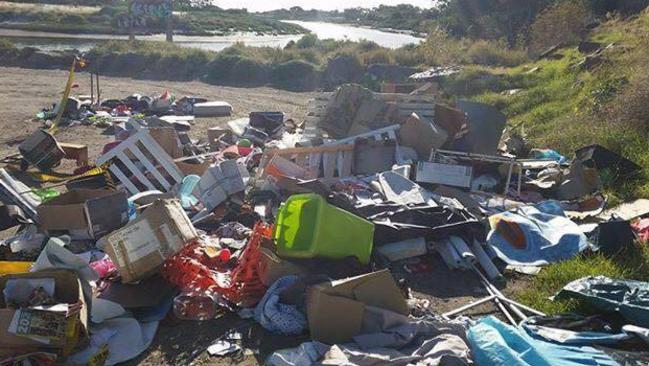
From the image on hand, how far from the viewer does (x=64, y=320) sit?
10.1 ft

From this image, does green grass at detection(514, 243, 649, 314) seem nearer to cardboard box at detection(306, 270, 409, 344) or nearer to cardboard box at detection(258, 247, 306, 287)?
cardboard box at detection(306, 270, 409, 344)

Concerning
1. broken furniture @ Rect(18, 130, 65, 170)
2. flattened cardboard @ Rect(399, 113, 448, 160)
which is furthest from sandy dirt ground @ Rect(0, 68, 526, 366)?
flattened cardboard @ Rect(399, 113, 448, 160)

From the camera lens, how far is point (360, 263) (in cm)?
409

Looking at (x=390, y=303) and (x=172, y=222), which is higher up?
(x=172, y=222)

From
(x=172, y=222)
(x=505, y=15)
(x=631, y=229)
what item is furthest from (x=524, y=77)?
(x=505, y=15)

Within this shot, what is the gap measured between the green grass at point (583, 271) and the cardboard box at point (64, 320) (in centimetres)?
320

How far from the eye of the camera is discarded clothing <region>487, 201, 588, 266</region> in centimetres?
472

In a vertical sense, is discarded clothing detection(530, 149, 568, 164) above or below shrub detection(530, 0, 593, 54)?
below

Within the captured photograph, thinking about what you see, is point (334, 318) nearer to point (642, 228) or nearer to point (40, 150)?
point (642, 228)

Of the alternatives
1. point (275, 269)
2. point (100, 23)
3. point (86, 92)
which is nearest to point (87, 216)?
point (275, 269)

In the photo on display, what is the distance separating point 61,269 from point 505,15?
32091mm

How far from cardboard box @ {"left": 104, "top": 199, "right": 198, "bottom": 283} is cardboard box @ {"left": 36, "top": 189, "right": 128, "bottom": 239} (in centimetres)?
90

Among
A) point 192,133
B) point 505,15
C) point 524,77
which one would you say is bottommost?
point 192,133

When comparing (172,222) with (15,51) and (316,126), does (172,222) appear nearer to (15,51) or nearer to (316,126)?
(316,126)
